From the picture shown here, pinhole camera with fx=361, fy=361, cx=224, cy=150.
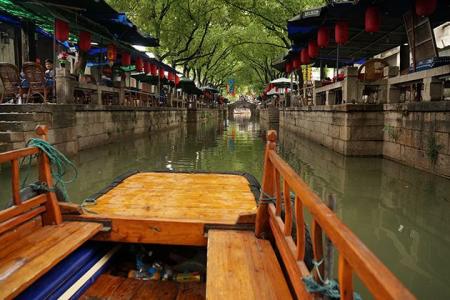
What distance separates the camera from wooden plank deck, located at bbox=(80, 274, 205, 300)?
3139 mm

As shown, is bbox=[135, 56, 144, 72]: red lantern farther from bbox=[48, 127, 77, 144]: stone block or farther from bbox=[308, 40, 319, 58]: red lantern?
bbox=[308, 40, 319, 58]: red lantern

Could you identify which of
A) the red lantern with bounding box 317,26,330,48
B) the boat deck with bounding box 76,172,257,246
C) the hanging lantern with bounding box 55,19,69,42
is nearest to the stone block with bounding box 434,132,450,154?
the boat deck with bounding box 76,172,257,246

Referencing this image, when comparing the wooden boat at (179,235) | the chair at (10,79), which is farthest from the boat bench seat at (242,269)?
the chair at (10,79)

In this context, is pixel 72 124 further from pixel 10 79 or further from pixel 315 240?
A: pixel 315 240

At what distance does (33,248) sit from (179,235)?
1.31 meters

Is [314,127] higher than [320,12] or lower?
lower

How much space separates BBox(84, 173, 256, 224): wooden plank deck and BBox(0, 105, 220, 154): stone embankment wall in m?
4.06

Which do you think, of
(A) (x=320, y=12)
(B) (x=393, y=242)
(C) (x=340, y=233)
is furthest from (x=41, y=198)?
(A) (x=320, y=12)

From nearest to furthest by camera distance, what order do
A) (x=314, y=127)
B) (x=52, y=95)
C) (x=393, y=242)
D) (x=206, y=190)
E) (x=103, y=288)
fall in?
(x=103, y=288)
(x=393, y=242)
(x=206, y=190)
(x=52, y=95)
(x=314, y=127)

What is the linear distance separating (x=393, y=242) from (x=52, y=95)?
34.7 feet

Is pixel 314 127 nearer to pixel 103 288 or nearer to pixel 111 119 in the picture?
pixel 111 119

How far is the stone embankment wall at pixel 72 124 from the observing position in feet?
27.7

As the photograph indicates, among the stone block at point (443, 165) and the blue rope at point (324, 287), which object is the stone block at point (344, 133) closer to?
the stone block at point (443, 165)

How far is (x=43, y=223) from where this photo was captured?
12.4 feet
